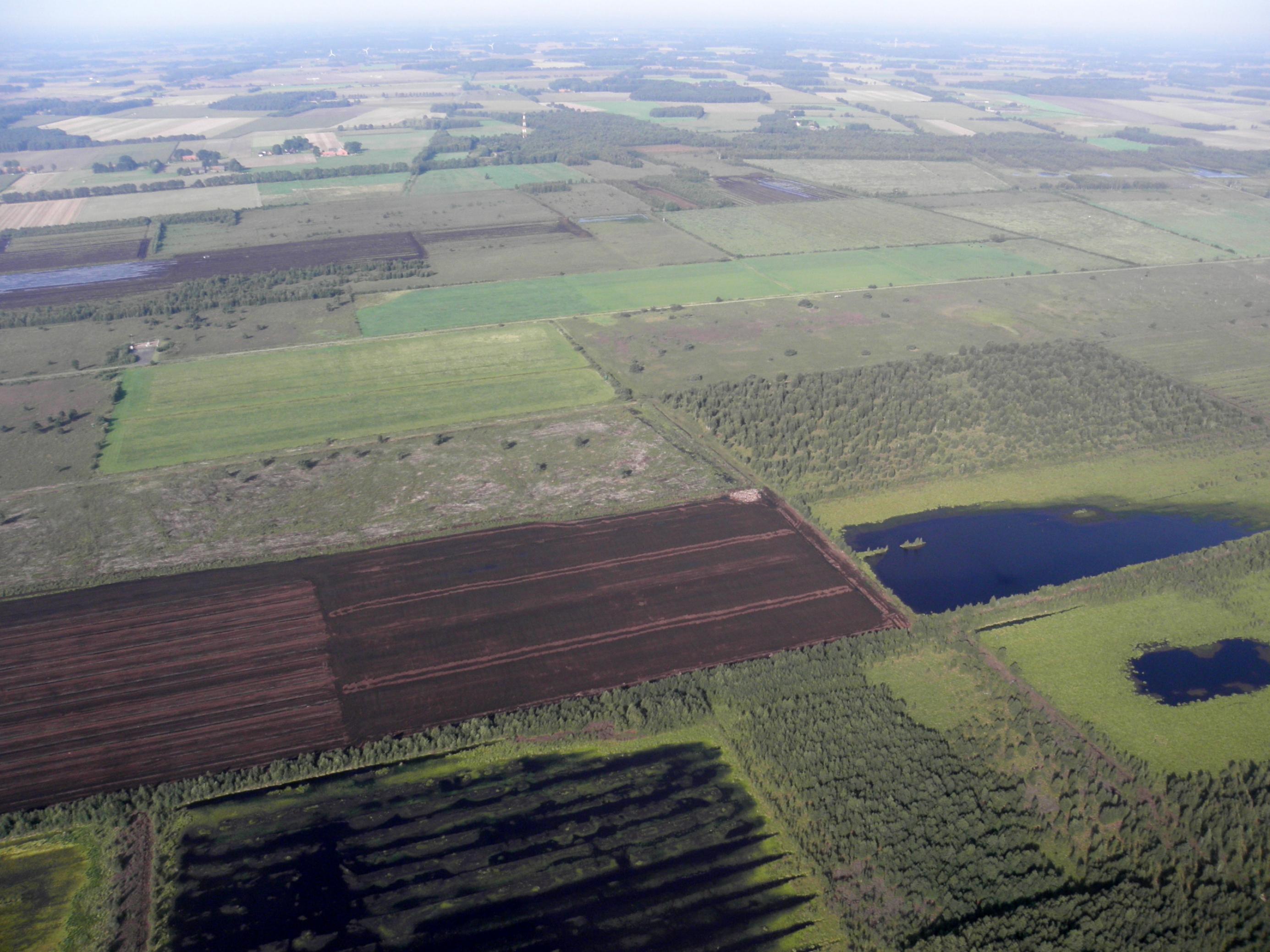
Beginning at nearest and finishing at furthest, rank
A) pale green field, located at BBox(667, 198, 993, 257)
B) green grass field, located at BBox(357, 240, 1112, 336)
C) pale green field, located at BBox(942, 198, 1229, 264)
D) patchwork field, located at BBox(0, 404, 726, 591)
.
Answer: patchwork field, located at BBox(0, 404, 726, 591), green grass field, located at BBox(357, 240, 1112, 336), pale green field, located at BBox(942, 198, 1229, 264), pale green field, located at BBox(667, 198, 993, 257)

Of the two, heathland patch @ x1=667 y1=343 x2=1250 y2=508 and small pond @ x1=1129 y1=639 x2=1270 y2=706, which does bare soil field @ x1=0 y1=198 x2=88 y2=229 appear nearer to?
heathland patch @ x1=667 y1=343 x2=1250 y2=508

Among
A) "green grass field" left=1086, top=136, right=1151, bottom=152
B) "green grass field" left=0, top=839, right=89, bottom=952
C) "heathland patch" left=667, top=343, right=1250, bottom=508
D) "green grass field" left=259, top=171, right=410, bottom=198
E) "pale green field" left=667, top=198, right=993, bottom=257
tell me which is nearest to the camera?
"green grass field" left=0, top=839, right=89, bottom=952

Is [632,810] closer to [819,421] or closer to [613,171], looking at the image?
[819,421]

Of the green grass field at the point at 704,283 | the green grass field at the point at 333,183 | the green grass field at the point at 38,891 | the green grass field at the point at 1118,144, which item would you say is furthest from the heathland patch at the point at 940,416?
the green grass field at the point at 1118,144

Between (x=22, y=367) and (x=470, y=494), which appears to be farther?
(x=22, y=367)

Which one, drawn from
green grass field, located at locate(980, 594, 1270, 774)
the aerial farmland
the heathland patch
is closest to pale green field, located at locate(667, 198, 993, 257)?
the aerial farmland

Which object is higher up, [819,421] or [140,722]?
[819,421]

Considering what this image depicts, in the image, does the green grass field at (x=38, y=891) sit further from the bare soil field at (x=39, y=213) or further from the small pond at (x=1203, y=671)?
the bare soil field at (x=39, y=213)

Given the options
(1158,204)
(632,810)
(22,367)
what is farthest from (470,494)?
(1158,204)
